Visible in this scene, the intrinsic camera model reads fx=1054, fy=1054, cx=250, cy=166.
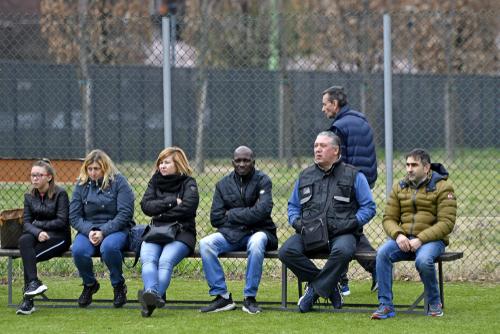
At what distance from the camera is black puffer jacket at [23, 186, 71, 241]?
27.7 ft

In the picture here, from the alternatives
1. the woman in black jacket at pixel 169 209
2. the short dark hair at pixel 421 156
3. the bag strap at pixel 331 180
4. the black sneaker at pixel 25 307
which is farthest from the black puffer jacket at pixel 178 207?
the short dark hair at pixel 421 156

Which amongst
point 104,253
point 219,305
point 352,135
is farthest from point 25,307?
point 352,135

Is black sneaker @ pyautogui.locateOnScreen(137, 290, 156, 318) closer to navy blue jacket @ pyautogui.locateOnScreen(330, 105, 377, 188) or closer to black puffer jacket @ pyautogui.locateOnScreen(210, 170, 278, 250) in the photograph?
Answer: black puffer jacket @ pyautogui.locateOnScreen(210, 170, 278, 250)

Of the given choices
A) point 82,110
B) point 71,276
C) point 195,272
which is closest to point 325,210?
point 195,272

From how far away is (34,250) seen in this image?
8.35m

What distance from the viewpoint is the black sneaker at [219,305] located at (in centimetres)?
806

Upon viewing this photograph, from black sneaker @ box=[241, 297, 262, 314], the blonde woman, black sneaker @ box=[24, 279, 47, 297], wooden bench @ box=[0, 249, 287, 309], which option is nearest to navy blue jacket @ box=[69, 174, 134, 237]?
the blonde woman

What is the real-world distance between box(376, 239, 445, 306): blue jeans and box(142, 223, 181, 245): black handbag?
63.0 inches

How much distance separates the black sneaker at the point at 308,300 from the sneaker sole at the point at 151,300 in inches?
41.6

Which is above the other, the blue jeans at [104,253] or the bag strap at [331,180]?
the bag strap at [331,180]

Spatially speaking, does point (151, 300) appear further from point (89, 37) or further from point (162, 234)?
point (89, 37)

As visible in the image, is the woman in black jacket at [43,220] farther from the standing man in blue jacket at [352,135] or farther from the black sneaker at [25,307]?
the standing man in blue jacket at [352,135]

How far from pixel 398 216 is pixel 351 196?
1.26 ft

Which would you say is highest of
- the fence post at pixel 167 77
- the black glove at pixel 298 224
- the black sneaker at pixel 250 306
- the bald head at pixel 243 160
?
the fence post at pixel 167 77
